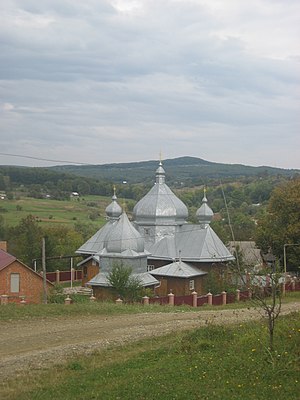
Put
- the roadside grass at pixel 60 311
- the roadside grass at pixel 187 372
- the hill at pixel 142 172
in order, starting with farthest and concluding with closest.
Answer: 1. the hill at pixel 142 172
2. the roadside grass at pixel 60 311
3. the roadside grass at pixel 187 372

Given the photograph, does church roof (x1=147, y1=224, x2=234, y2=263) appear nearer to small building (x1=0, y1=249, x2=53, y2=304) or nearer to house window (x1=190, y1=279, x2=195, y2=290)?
house window (x1=190, y1=279, x2=195, y2=290)

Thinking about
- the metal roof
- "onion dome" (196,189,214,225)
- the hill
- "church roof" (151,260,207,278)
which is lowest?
the metal roof

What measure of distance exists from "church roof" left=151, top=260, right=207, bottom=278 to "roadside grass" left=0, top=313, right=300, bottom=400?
22.8 meters

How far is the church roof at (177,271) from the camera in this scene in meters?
36.0

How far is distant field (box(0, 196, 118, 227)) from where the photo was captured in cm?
7338

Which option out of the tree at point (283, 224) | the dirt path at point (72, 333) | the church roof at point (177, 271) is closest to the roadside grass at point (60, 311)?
the dirt path at point (72, 333)

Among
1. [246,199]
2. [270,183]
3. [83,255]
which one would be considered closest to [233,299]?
[83,255]

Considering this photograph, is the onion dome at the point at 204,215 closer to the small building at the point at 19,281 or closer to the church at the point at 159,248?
the church at the point at 159,248

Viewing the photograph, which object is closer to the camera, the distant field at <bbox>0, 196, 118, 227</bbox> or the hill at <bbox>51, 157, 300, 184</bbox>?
the hill at <bbox>51, 157, 300, 184</bbox>

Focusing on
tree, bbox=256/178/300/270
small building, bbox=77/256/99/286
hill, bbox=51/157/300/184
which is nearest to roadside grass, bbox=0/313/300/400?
tree, bbox=256/178/300/270

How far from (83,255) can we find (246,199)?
122 feet

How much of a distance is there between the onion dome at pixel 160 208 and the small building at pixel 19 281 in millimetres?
11102

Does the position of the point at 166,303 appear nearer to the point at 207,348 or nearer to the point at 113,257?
A: the point at 113,257

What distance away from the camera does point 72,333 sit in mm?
15859
